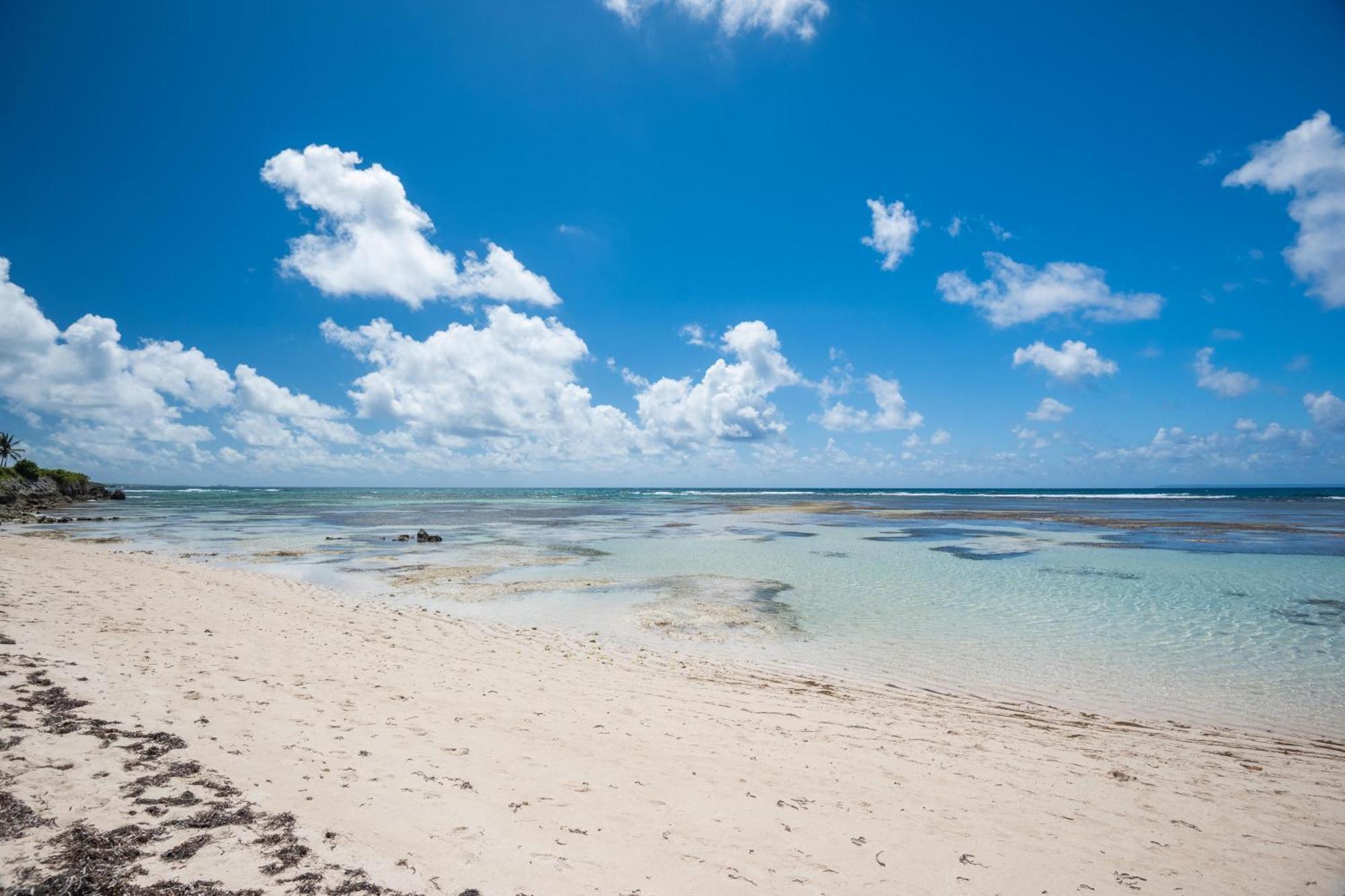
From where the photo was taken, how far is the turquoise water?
11719mm

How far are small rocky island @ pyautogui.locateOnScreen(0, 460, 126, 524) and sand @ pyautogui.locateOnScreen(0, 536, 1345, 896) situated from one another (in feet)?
172

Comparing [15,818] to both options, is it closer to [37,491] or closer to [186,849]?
[186,849]

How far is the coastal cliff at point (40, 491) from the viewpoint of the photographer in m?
54.3

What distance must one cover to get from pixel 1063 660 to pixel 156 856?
601 inches

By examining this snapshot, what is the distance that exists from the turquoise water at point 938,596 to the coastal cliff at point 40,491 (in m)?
22.9

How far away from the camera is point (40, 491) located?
6594 centimetres

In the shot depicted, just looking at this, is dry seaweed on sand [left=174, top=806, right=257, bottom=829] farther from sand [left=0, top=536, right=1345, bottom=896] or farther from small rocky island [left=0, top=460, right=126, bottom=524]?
small rocky island [left=0, top=460, right=126, bottom=524]

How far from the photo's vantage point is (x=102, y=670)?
28.2 ft

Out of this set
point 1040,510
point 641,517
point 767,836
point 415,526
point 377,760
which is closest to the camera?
point 767,836

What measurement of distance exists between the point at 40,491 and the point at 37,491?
2.59 feet

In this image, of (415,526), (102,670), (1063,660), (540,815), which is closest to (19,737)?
(102,670)

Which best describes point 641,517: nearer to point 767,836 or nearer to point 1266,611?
point 1266,611

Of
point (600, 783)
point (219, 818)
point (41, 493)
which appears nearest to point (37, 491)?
point (41, 493)

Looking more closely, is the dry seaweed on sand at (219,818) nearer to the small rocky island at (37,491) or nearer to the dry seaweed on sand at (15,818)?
the dry seaweed on sand at (15,818)
